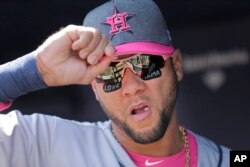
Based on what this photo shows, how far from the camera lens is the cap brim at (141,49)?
1.93m

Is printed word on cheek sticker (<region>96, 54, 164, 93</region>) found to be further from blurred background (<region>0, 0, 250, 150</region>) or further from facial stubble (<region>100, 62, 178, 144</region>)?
blurred background (<region>0, 0, 250, 150</region>)

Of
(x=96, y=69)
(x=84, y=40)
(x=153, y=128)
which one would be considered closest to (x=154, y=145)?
(x=153, y=128)

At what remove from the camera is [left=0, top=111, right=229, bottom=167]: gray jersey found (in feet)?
5.83

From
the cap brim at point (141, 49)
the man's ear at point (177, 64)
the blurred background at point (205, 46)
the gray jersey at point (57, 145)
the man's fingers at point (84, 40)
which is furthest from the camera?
the blurred background at point (205, 46)

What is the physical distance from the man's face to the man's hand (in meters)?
0.31

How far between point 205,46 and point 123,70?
1.62 metres

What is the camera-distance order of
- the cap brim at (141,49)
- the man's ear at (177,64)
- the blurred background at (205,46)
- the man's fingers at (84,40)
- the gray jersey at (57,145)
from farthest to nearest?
the blurred background at (205,46) → the man's ear at (177,64) → the cap brim at (141,49) → the gray jersey at (57,145) → the man's fingers at (84,40)

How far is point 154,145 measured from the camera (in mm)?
2018

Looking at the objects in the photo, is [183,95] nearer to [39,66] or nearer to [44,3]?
[44,3]

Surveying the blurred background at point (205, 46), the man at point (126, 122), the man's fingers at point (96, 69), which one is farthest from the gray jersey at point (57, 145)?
the blurred background at point (205, 46)

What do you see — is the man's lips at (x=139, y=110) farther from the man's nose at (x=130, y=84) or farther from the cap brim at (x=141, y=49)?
the cap brim at (x=141, y=49)

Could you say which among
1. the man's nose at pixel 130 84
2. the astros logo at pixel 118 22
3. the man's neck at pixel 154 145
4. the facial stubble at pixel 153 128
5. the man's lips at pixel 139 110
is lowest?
the man's neck at pixel 154 145

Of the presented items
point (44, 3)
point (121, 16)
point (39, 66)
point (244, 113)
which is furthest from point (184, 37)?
point (39, 66)

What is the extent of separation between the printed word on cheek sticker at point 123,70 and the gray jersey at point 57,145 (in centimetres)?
15
